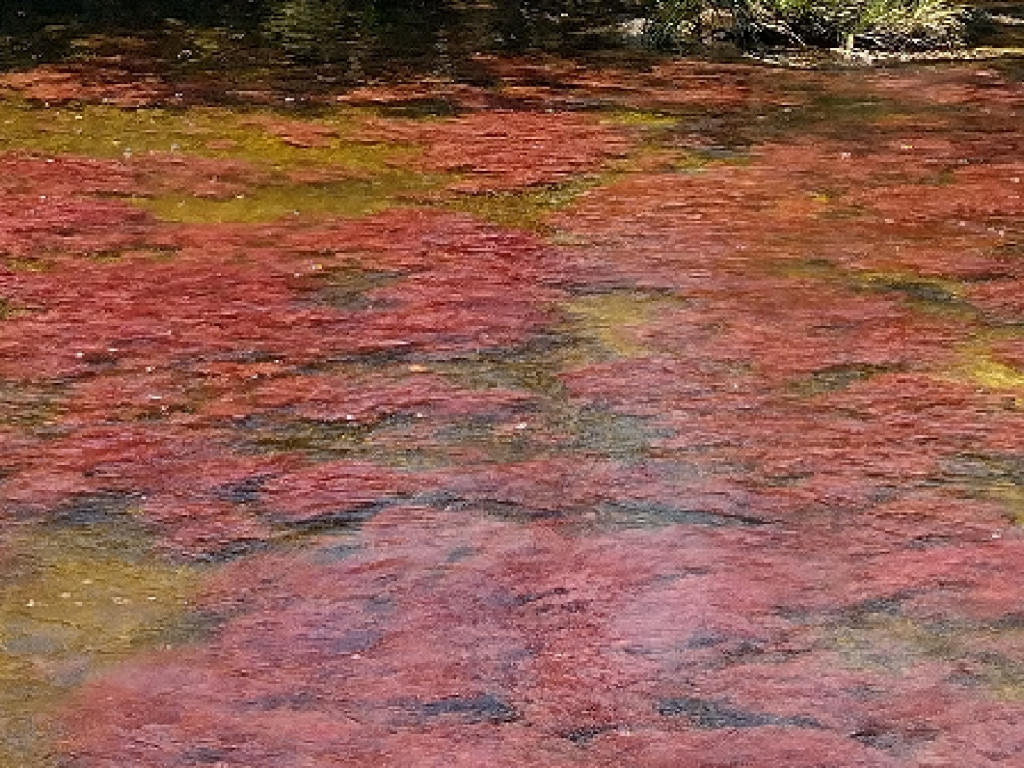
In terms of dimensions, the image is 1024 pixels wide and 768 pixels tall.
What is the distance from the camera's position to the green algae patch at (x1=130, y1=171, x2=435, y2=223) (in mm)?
7516

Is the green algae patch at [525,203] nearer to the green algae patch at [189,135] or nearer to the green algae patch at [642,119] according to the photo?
the green algae patch at [189,135]

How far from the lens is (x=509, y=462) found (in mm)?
4570

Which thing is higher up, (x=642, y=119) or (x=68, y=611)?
(x=642, y=119)

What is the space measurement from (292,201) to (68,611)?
4.39 metres

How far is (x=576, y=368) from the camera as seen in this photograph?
211 inches

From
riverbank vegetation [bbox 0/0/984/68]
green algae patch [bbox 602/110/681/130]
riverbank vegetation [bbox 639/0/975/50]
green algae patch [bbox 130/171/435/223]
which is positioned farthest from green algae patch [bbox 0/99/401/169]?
riverbank vegetation [bbox 639/0/975/50]

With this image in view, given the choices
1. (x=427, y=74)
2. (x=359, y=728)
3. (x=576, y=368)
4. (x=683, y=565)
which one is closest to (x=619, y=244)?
(x=576, y=368)

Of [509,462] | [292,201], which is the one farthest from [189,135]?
[509,462]

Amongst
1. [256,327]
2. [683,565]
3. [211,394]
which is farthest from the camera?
[256,327]

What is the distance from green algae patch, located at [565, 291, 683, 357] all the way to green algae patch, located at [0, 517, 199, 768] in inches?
82.8

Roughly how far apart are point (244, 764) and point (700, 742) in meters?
0.90

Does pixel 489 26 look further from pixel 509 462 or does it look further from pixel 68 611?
pixel 68 611

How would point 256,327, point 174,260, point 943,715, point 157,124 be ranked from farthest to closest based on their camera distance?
point 157,124 < point 174,260 < point 256,327 < point 943,715

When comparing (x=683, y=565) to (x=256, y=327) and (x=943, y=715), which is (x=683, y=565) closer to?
(x=943, y=715)
